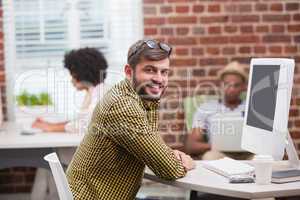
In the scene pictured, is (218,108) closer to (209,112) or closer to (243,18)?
(209,112)

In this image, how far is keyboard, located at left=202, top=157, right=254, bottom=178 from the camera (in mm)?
2373

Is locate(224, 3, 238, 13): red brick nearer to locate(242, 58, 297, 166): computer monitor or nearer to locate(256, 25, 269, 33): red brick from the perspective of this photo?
locate(256, 25, 269, 33): red brick

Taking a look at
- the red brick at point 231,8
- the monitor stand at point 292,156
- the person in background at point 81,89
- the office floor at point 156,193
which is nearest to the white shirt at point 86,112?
the person in background at point 81,89

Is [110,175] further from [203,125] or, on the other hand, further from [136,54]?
[203,125]

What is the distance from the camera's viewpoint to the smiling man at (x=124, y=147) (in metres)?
2.17

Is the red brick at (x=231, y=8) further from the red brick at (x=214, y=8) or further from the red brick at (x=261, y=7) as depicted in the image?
the red brick at (x=261, y=7)

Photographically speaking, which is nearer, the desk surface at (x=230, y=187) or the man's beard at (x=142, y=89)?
the desk surface at (x=230, y=187)

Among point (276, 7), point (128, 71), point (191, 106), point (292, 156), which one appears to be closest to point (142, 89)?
point (128, 71)

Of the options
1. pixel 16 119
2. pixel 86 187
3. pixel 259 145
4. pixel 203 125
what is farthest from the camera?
pixel 16 119

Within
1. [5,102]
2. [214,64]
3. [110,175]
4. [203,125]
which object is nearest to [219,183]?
[110,175]

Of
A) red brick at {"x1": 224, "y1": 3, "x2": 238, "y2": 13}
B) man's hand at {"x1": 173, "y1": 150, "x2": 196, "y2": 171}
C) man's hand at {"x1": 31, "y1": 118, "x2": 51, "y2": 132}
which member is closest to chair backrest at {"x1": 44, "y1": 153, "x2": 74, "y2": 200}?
man's hand at {"x1": 173, "y1": 150, "x2": 196, "y2": 171}

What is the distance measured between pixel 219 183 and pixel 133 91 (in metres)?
0.52

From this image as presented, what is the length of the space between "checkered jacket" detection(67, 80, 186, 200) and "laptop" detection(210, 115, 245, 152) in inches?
60.7

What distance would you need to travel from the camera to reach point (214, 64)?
4480 millimetres
